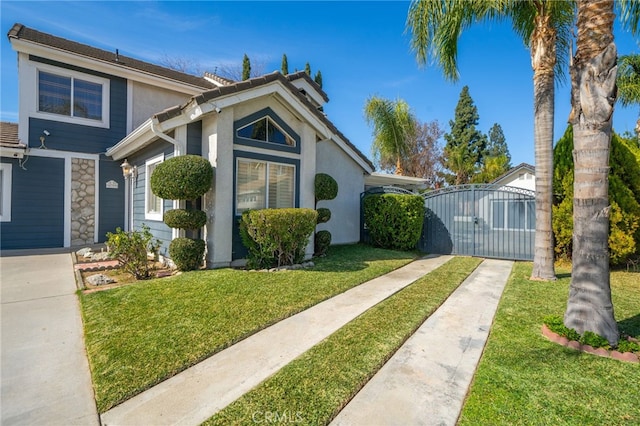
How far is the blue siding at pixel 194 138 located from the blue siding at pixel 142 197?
79 centimetres

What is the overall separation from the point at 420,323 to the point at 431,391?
5.88ft

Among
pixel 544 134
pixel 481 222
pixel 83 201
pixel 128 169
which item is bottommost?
pixel 481 222

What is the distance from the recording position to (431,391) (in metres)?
3.04

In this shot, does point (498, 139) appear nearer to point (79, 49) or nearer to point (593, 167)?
point (593, 167)

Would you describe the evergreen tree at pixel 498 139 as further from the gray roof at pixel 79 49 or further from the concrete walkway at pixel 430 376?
the concrete walkway at pixel 430 376

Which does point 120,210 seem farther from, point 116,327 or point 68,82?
point 116,327

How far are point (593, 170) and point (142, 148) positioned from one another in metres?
11.8

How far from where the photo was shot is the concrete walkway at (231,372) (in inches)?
105

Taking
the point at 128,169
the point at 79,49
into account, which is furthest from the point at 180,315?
the point at 79,49

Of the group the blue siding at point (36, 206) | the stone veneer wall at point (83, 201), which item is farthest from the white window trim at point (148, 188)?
the blue siding at point (36, 206)

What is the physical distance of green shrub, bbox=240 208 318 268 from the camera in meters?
7.54

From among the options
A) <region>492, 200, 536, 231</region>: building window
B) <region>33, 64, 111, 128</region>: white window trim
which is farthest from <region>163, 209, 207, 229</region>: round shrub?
<region>492, 200, 536, 231</region>: building window

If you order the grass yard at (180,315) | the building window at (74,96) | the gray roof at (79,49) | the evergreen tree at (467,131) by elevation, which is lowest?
the grass yard at (180,315)

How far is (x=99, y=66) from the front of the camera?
1115 centimetres
